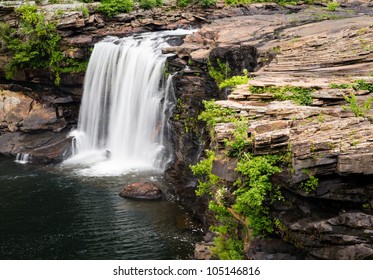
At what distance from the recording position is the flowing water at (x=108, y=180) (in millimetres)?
16078

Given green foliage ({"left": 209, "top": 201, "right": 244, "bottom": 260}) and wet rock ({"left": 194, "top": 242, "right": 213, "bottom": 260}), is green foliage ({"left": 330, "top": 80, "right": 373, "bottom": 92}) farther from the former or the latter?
wet rock ({"left": 194, "top": 242, "right": 213, "bottom": 260})

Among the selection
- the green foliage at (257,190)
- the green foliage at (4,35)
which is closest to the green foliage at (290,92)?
the green foliage at (257,190)

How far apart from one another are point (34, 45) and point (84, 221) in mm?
14979

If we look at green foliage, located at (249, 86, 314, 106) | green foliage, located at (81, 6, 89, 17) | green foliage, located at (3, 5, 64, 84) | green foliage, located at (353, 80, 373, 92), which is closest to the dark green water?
green foliage, located at (249, 86, 314, 106)

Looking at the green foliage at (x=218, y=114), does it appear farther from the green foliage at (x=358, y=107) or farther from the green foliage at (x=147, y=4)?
the green foliage at (x=147, y=4)

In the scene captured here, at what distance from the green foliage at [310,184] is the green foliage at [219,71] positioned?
1223 centimetres

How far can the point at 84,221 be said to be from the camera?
704 inches

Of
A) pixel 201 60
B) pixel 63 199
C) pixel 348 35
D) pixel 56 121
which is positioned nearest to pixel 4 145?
pixel 56 121

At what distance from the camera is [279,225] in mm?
9117

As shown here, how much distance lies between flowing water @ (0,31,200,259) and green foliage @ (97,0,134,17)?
299 centimetres

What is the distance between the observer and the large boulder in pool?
786 inches

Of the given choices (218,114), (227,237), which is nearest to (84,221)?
(227,237)

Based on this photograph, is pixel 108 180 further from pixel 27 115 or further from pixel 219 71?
pixel 27 115

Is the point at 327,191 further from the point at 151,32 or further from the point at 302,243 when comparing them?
the point at 151,32
